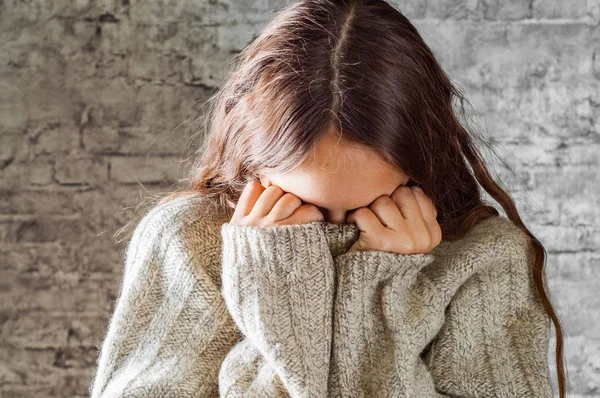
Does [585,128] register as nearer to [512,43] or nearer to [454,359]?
[512,43]

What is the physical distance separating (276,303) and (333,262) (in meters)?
0.11

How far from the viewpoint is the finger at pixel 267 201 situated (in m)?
1.10

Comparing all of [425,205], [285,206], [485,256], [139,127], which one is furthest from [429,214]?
[139,127]

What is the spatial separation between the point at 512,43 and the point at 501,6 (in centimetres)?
10

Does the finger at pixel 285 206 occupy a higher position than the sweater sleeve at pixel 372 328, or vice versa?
the finger at pixel 285 206

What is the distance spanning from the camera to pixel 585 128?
73.8 inches

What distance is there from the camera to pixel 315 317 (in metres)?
1.07

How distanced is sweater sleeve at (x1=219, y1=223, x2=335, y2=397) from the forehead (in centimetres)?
5

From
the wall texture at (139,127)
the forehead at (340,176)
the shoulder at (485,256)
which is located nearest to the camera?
the forehead at (340,176)

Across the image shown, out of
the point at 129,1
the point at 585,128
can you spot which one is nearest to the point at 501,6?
the point at 585,128

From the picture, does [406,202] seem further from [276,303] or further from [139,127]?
[139,127]

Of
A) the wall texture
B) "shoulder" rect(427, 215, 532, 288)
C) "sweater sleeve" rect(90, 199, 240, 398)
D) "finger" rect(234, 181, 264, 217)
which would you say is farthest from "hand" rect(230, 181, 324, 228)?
the wall texture

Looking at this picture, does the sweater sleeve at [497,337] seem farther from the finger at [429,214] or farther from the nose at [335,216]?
the nose at [335,216]

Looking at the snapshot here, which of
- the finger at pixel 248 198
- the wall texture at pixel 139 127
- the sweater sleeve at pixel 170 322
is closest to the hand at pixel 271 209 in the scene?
the finger at pixel 248 198
